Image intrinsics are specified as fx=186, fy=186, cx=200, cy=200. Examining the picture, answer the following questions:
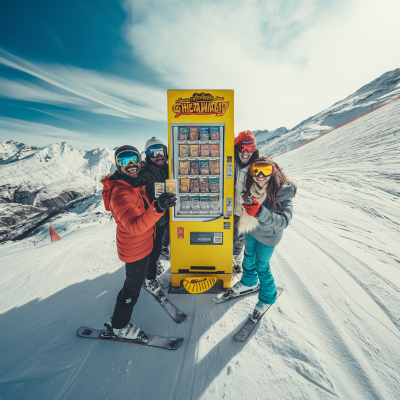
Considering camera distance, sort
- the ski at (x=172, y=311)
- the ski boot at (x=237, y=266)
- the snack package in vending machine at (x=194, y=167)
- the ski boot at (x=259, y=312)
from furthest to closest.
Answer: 1. the ski boot at (x=237, y=266)
2. the snack package in vending machine at (x=194, y=167)
3. the ski at (x=172, y=311)
4. the ski boot at (x=259, y=312)

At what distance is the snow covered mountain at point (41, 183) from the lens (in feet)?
113

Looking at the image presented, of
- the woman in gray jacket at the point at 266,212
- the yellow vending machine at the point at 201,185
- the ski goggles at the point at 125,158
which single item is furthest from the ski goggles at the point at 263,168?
the ski goggles at the point at 125,158

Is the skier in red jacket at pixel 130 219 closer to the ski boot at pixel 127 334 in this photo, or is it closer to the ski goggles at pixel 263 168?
the ski boot at pixel 127 334

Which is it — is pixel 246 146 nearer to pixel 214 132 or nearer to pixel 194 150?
pixel 214 132

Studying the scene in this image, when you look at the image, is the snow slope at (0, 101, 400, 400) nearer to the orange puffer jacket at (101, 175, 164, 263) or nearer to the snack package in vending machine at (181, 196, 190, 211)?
the orange puffer jacket at (101, 175, 164, 263)

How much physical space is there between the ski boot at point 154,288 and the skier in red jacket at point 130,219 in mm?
549

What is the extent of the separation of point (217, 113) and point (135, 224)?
5.22ft

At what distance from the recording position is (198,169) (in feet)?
8.27

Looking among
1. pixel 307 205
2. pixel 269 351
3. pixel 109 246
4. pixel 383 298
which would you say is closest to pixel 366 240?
pixel 383 298

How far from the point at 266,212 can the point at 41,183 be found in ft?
326

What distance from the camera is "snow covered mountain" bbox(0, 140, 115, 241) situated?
3432cm

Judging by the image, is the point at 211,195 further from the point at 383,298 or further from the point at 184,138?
the point at 383,298

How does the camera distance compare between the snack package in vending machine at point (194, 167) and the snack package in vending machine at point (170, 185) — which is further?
the snack package in vending machine at point (194, 167)

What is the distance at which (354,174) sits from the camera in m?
6.28
